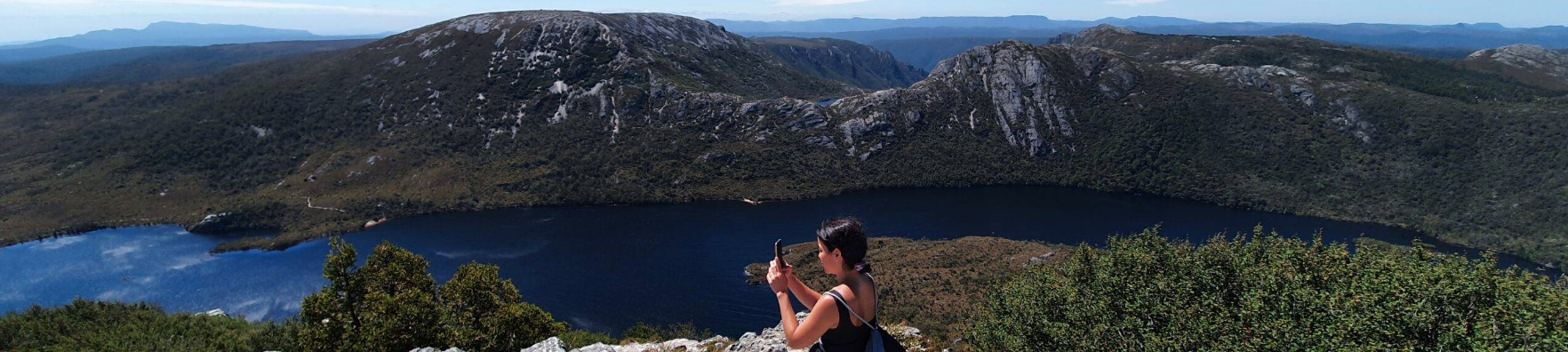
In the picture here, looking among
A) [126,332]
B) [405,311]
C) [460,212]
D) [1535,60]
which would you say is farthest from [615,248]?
[1535,60]

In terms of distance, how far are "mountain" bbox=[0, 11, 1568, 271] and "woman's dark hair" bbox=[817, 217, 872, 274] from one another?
12110 cm

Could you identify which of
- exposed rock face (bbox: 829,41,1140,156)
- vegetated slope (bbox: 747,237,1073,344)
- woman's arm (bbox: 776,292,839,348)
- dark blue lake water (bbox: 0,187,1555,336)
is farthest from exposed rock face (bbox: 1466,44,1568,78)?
woman's arm (bbox: 776,292,839,348)

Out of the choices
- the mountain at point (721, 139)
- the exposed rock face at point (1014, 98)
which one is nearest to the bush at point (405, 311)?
the mountain at point (721, 139)

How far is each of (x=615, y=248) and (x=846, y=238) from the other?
323 ft

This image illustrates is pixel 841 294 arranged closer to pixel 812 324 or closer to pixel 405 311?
pixel 812 324

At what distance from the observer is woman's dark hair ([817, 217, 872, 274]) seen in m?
6.49

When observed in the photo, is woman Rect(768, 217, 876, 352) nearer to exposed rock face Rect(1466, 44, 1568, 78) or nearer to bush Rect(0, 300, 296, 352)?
bush Rect(0, 300, 296, 352)

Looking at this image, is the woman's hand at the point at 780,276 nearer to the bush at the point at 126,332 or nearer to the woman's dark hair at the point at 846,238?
the woman's dark hair at the point at 846,238

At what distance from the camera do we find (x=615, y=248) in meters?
101

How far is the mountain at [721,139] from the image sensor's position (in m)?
113

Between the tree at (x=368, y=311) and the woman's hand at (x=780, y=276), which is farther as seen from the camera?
the tree at (x=368, y=311)

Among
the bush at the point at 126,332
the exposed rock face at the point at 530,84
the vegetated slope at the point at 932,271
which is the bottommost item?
the vegetated slope at the point at 932,271

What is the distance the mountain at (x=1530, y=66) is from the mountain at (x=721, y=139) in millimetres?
10581

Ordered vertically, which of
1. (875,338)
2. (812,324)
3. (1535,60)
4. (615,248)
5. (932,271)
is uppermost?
(1535,60)
